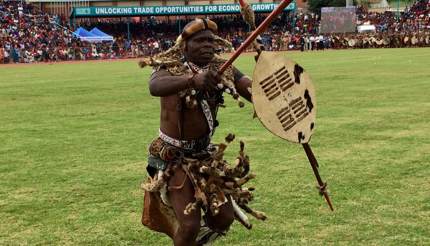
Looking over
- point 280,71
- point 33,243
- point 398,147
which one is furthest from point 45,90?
point 280,71

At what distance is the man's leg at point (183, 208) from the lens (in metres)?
3.98

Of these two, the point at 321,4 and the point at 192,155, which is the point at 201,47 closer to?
the point at 192,155

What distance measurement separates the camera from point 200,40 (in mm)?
4031

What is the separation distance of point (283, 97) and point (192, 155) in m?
0.73

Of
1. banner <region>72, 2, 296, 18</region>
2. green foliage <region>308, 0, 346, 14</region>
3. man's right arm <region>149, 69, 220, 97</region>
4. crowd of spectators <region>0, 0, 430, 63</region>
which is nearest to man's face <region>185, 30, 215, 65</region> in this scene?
man's right arm <region>149, 69, 220, 97</region>

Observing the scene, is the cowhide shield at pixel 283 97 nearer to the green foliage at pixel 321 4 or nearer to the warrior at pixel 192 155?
the warrior at pixel 192 155

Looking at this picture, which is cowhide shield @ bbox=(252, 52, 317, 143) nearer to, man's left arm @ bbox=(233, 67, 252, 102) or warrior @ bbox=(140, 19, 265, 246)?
warrior @ bbox=(140, 19, 265, 246)

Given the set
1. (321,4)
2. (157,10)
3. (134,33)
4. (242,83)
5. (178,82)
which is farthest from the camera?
A: (321,4)

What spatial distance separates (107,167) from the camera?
8.10 metres

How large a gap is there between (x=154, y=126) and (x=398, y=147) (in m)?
4.65

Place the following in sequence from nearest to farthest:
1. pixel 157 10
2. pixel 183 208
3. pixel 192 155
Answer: pixel 183 208, pixel 192 155, pixel 157 10

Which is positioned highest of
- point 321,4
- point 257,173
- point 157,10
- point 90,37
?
point 321,4

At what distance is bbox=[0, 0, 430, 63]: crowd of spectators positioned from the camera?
154 feet

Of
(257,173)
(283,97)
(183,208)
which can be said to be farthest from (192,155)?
(257,173)
